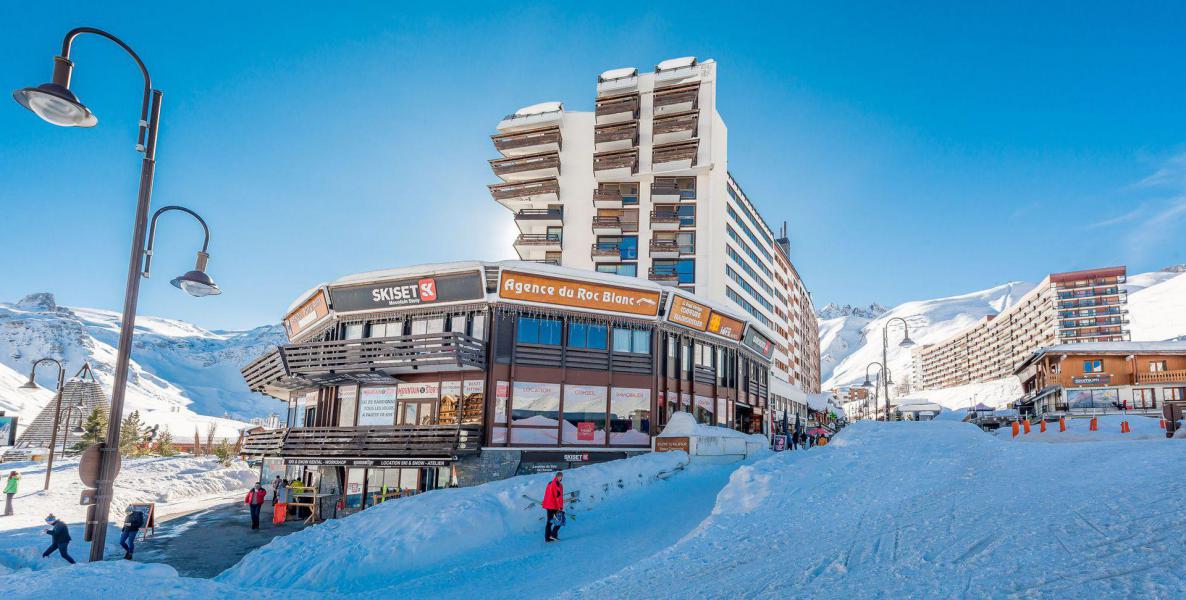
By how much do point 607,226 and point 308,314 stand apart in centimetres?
3354

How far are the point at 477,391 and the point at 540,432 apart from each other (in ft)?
10.1

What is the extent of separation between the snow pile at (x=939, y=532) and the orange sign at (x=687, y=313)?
13.4m

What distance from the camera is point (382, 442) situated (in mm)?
26141

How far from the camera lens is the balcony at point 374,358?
26.0 m

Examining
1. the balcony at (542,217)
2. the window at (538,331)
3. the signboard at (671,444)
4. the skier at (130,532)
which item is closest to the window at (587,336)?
the window at (538,331)

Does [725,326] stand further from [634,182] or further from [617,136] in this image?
[617,136]

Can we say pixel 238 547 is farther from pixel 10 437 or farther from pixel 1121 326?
pixel 1121 326

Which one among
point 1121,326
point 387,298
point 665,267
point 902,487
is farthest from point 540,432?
point 1121,326

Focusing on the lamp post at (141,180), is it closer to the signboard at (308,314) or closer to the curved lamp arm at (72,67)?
the curved lamp arm at (72,67)

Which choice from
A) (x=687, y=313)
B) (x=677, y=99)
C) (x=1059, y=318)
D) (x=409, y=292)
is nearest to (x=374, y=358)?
(x=409, y=292)

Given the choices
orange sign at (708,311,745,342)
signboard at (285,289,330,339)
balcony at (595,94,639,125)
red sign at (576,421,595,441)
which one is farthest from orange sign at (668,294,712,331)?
balcony at (595,94,639,125)

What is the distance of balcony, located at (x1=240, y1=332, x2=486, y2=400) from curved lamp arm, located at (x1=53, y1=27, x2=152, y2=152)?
17.0 metres

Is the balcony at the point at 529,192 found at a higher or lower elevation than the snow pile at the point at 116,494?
higher

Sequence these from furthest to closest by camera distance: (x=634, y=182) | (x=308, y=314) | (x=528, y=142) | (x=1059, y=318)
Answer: (x=1059, y=318), (x=528, y=142), (x=634, y=182), (x=308, y=314)
